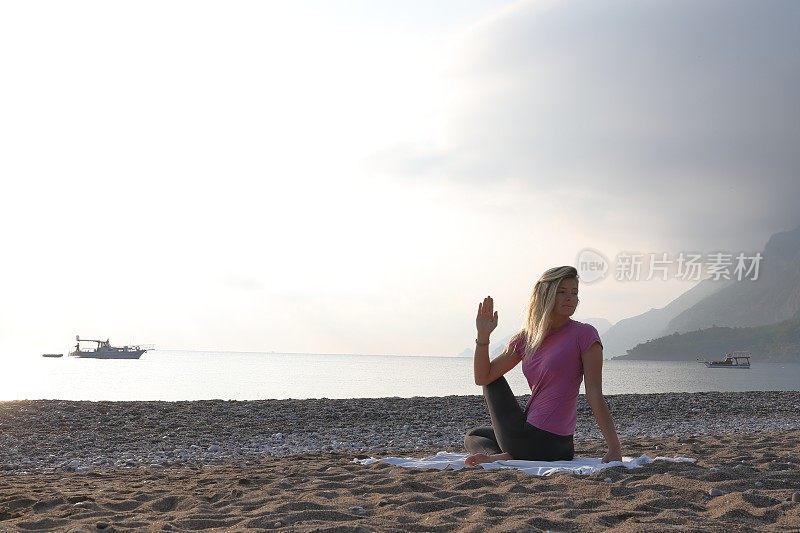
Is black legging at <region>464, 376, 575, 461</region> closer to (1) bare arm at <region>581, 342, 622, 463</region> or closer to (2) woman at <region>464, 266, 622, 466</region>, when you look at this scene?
(2) woman at <region>464, 266, 622, 466</region>

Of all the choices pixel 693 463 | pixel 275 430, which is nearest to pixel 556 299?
pixel 693 463

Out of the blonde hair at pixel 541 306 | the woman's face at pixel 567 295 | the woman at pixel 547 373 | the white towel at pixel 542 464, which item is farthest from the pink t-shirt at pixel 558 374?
the white towel at pixel 542 464

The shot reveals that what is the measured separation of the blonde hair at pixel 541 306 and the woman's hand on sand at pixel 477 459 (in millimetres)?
1000

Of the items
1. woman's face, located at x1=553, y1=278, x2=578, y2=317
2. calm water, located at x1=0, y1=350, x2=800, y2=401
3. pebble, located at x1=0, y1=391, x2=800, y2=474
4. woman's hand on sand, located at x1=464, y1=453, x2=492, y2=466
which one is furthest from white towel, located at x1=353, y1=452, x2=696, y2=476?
calm water, located at x1=0, y1=350, x2=800, y2=401

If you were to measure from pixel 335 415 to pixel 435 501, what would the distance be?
12368mm

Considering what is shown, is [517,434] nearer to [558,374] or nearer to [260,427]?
[558,374]

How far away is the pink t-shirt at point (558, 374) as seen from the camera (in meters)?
6.97

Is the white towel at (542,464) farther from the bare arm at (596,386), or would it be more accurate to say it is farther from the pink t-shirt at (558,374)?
the pink t-shirt at (558,374)

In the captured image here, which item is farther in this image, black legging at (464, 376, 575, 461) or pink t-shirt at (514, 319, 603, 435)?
black legging at (464, 376, 575, 461)

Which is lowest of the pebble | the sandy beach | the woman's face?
the pebble

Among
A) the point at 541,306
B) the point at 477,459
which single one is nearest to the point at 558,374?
the point at 541,306

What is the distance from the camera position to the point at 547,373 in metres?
7.07

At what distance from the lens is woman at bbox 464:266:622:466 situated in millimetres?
6875

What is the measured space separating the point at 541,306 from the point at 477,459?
60.6 inches
